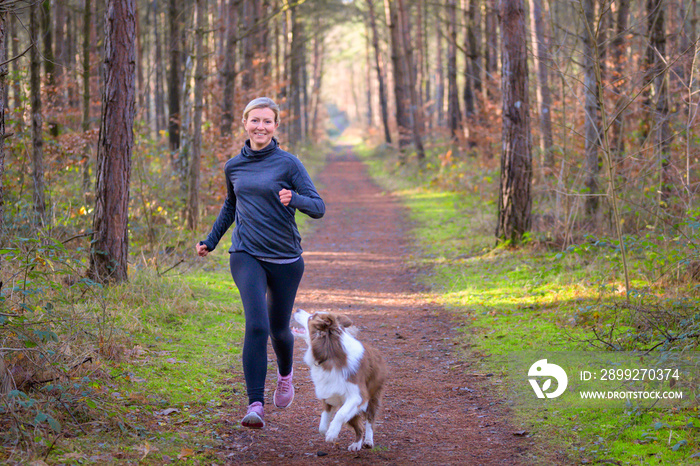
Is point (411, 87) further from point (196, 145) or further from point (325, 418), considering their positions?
point (325, 418)

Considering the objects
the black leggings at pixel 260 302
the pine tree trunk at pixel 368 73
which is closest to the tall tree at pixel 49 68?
the black leggings at pixel 260 302

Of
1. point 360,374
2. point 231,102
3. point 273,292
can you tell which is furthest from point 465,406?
point 231,102

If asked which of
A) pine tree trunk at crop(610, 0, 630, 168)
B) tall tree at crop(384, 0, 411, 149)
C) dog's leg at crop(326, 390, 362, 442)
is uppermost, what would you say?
tall tree at crop(384, 0, 411, 149)

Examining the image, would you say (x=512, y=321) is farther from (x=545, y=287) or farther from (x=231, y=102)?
(x=231, y=102)

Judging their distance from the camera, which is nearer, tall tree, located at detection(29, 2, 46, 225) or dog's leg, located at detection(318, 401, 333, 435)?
dog's leg, located at detection(318, 401, 333, 435)

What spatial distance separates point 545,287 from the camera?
8.31m

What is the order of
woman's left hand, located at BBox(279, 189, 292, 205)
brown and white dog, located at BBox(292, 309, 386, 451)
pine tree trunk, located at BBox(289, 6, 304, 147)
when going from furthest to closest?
1. pine tree trunk, located at BBox(289, 6, 304, 147)
2. woman's left hand, located at BBox(279, 189, 292, 205)
3. brown and white dog, located at BBox(292, 309, 386, 451)

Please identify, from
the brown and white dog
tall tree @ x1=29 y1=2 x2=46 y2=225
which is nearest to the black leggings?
the brown and white dog

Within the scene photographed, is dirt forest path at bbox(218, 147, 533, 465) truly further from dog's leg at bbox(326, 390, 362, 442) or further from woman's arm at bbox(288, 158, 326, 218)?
woman's arm at bbox(288, 158, 326, 218)

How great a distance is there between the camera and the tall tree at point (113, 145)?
7.44m

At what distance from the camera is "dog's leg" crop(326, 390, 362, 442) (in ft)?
12.7

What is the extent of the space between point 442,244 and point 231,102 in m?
7.56

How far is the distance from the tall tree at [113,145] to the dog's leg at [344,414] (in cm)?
452

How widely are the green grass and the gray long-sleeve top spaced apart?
240 centimetres
